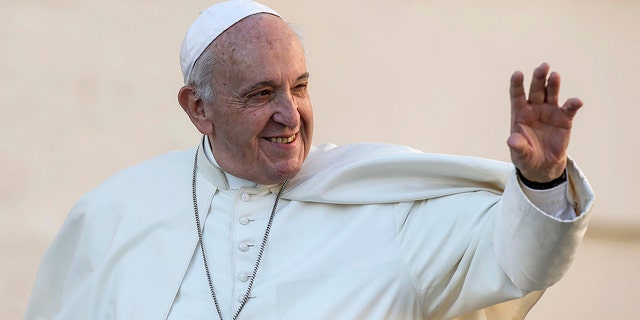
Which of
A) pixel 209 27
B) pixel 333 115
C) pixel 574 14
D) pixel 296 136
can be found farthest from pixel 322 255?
pixel 574 14

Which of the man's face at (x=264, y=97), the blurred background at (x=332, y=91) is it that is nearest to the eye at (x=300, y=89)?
the man's face at (x=264, y=97)

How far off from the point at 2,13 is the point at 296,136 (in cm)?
299

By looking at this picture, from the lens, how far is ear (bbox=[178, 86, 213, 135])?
17.0 feet

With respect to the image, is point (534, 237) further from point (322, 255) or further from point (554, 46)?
point (554, 46)

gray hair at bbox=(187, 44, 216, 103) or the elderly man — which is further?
gray hair at bbox=(187, 44, 216, 103)

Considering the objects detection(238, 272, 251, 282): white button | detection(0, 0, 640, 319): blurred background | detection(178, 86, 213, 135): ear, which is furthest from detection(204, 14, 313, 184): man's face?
detection(0, 0, 640, 319): blurred background

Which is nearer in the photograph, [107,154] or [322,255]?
[322,255]

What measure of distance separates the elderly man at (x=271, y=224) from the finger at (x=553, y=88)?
13.4 inches

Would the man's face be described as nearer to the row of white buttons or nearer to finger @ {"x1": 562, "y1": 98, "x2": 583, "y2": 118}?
the row of white buttons

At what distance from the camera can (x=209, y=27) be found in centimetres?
513

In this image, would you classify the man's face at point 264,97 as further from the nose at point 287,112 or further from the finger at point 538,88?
the finger at point 538,88

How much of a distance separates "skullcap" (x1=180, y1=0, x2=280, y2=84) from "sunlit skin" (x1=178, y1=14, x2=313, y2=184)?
1.3 inches

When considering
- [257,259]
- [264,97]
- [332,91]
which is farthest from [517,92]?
[332,91]

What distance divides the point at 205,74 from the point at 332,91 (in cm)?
237
